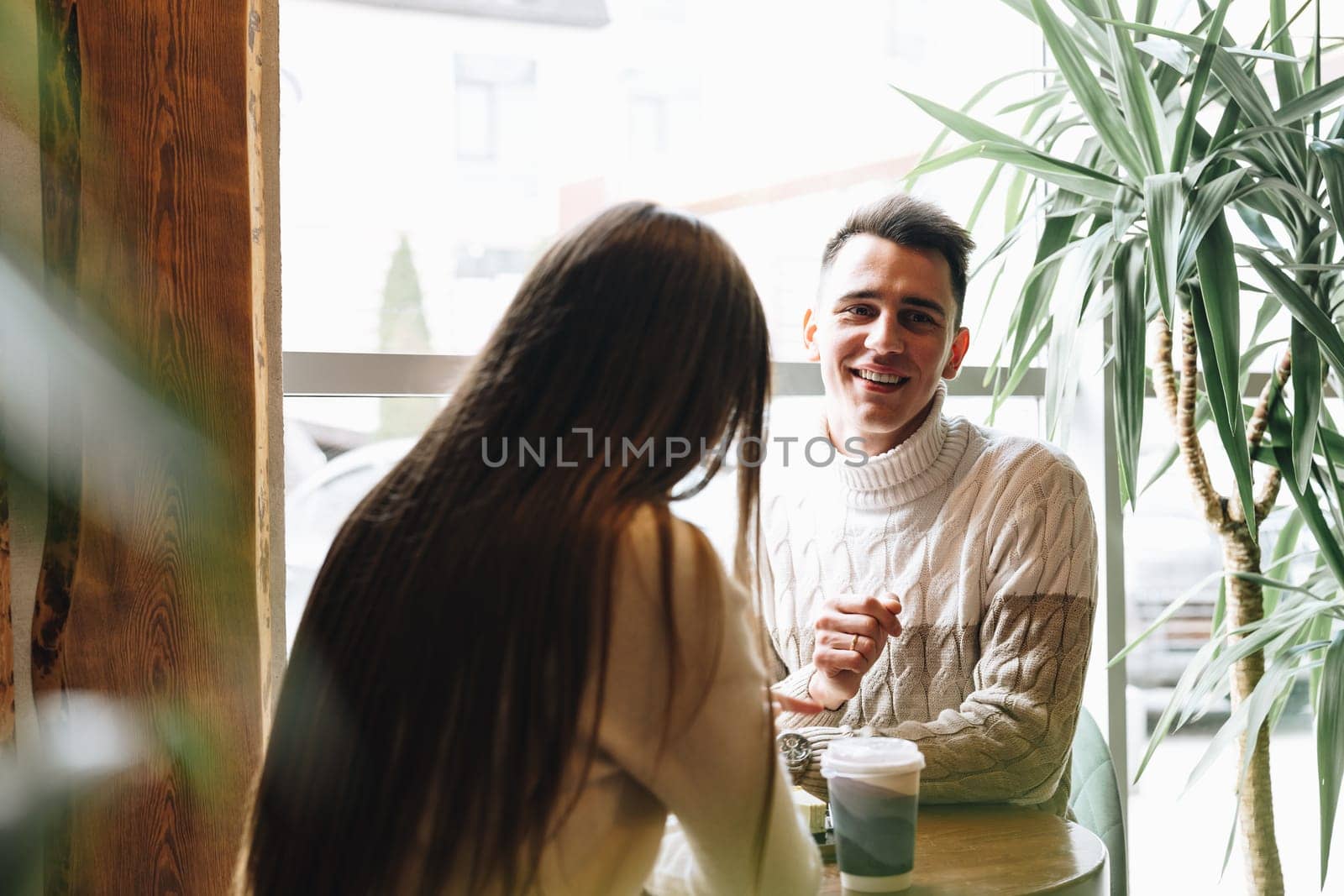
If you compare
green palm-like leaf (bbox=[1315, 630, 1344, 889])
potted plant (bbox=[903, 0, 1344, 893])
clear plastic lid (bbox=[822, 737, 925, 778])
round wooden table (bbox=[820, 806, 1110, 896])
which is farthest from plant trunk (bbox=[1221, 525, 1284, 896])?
clear plastic lid (bbox=[822, 737, 925, 778])

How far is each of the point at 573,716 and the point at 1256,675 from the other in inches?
63.4

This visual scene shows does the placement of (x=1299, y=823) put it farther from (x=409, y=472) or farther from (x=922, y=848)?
(x=409, y=472)

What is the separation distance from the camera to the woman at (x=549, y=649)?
2.63ft

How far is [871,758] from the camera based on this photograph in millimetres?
992

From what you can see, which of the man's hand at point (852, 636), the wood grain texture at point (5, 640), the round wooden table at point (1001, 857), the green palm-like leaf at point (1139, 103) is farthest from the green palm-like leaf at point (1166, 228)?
the wood grain texture at point (5, 640)

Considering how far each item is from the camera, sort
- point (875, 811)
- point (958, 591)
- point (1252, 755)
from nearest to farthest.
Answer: point (875, 811)
point (958, 591)
point (1252, 755)

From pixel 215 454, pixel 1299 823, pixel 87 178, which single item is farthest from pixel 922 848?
pixel 1299 823

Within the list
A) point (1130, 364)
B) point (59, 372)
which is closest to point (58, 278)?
point (59, 372)

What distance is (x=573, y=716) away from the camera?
2.62 feet

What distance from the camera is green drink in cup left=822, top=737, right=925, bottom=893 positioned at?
0.97 meters

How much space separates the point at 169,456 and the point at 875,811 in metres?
1.09

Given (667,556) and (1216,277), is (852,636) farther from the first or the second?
(1216,277)

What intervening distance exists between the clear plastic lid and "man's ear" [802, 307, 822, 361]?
30.9 inches

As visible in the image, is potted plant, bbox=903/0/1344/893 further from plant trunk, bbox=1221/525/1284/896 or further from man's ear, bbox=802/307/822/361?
man's ear, bbox=802/307/822/361
